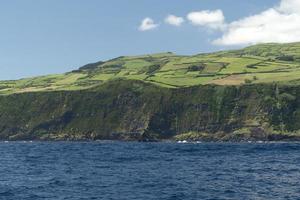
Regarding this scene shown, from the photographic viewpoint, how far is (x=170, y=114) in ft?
592

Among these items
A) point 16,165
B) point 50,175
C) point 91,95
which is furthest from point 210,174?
point 91,95

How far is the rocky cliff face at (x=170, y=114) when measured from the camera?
167 meters

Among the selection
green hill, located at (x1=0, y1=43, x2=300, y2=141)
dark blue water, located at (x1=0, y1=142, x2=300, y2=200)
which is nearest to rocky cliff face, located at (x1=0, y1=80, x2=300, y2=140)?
green hill, located at (x1=0, y1=43, x2=300, y2=141)

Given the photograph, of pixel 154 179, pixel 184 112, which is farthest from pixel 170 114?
pixel 154 179

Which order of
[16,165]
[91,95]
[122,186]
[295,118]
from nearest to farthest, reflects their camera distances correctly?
[122,186] → [16,165] → [295,118] → [91,95]

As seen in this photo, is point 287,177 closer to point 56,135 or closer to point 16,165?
point 16,165

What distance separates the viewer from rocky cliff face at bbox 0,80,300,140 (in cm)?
16725

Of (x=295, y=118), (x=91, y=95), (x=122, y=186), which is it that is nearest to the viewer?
(x=122, y=186)

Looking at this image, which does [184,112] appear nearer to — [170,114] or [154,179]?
[170,114]

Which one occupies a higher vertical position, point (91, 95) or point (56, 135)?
point (91, 95)

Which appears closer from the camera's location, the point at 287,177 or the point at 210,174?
the point at 287,177

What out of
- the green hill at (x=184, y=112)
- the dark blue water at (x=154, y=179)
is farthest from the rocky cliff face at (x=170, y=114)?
the dark blue water at (x=154, y=179)

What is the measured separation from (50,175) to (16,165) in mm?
19210

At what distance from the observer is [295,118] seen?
16525 centimetres
